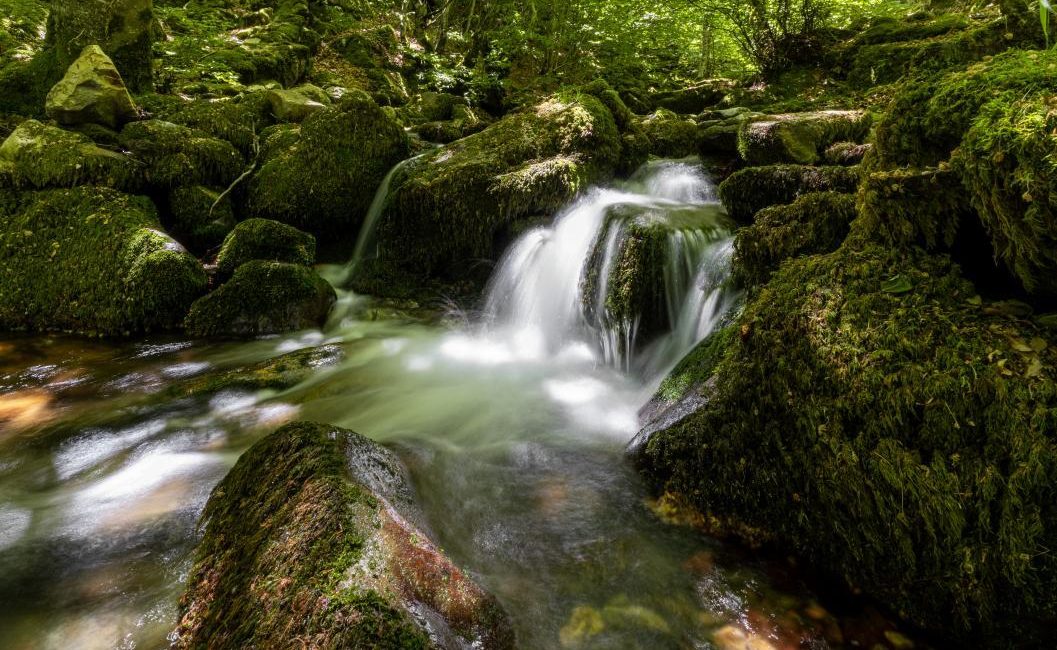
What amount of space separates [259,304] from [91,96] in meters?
4.14

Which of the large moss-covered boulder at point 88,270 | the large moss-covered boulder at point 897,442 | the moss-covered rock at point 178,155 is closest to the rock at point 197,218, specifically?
→ the moss-covered rock at point 178,155

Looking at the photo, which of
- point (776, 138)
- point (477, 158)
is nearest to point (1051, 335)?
point (776, 138)

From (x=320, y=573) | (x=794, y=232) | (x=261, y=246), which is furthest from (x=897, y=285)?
(x=261, y=246)

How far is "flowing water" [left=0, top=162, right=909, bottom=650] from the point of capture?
2.23m

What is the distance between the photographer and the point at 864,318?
2.27 meters

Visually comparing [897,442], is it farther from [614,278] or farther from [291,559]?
[614,278]

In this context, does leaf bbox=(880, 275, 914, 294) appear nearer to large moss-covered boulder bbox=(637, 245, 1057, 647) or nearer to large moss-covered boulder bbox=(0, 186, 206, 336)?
large moss-covered boulder bbox=(637, 245, 1057, 647)

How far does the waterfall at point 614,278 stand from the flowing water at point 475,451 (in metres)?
0.03

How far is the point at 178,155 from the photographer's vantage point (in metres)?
7.03

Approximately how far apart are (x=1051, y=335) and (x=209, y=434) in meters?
4.87

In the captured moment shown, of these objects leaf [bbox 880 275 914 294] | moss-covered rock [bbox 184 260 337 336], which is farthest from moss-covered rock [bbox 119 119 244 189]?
leaf [bbox 880 275 914 294]

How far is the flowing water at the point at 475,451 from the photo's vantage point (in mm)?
2230

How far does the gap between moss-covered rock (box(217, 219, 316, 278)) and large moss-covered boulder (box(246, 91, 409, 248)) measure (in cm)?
97

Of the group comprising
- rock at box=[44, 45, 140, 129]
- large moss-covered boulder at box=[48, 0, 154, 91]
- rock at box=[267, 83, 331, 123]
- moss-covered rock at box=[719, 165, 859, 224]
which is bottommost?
moss-covered rock at box=[719, 165, 859, 224]
